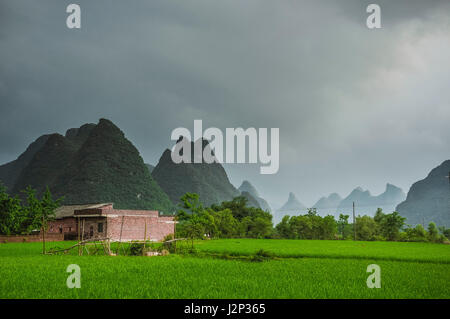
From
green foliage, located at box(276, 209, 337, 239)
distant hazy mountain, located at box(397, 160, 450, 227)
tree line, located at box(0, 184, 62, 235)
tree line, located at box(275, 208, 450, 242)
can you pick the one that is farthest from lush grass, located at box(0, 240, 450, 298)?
distant hazy mountain, located at box(397, 160, 450, 227)

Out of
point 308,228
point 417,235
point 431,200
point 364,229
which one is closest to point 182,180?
point 308,228

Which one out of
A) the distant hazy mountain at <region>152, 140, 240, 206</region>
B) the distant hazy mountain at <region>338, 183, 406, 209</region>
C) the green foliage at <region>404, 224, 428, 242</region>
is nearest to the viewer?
the green foliage at <region>404, 224, 428, 242</region>

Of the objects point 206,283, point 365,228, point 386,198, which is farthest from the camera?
point 386,198

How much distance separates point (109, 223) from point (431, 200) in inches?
3269

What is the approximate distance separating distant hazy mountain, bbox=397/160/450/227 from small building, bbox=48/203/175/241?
68.6 metres

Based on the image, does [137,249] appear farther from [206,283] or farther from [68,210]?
[68,210]

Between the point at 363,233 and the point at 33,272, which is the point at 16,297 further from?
the point at 363,233

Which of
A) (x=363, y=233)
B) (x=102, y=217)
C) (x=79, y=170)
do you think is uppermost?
(x=79, y=170)

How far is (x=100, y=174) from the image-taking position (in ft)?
208

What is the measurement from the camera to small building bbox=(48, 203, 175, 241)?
91.7ft

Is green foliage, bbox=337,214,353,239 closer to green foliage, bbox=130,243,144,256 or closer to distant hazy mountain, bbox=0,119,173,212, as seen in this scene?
green foliage, bbox=130,243,144,256
